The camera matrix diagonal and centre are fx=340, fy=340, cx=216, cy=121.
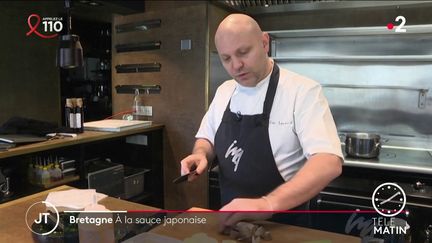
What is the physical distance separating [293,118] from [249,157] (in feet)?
0.60

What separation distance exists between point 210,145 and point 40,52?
10.4ft

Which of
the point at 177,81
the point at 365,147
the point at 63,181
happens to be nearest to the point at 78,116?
the point at 63,181

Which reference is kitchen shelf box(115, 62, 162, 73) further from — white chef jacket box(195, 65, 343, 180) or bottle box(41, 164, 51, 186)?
white chef jacket box(195, 65, 343, 180)

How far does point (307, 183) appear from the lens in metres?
0.81

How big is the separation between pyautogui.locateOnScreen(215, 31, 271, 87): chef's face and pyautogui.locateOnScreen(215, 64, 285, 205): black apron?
13 cm

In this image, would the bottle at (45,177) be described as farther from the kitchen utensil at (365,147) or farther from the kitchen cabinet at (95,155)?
the kitchen utensil at (365,147)

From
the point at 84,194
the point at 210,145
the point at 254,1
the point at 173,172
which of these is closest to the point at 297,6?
the point at 254,1

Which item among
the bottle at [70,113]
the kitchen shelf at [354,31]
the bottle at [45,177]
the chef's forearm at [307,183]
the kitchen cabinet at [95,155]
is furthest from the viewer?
the kitchen shelf at [354,31]

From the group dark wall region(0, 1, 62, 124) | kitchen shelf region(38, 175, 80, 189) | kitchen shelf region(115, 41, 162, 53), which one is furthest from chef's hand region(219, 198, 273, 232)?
dark wall region(0, 1, 62, 124)

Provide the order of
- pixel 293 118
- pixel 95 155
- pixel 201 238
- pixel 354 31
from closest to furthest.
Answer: pixel 201 238 < pixel 293 118 < pixel 95 155 < pixel 354 31

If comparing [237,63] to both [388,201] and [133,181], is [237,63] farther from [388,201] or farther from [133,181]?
[133,181]


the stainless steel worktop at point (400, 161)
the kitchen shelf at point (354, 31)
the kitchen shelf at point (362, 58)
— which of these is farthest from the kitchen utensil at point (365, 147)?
the kitchen shelf at point (354, 31)

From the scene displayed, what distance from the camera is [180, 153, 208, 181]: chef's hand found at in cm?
97

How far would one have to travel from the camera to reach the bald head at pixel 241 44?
907 millimetres
